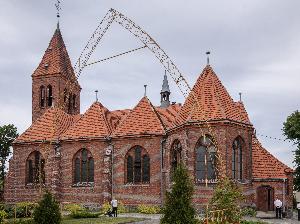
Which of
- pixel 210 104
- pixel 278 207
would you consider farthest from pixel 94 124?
pixel 278 207

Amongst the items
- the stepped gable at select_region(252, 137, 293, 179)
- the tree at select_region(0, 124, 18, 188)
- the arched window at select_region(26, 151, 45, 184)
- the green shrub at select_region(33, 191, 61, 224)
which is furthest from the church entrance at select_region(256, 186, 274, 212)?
the tree at select_region(0, 124, 18, 188)

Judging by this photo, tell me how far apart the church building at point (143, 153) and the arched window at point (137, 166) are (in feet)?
0.28

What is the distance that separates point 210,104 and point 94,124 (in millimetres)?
12409

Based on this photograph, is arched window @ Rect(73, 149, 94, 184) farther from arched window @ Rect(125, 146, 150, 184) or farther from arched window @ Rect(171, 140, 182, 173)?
arched window @ Rect(171, 140, 182, 173)

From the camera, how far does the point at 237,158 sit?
35.9 metres

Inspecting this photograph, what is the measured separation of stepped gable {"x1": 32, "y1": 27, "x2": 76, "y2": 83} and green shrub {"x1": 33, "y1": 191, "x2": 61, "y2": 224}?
97.7ft

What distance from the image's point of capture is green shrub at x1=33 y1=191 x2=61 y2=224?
75.7 ft

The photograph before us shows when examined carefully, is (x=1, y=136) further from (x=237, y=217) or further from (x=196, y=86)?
(x=237, y=217)

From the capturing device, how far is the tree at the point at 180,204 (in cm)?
2081

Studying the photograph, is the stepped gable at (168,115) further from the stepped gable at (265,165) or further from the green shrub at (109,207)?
the green shrub at (109,207)

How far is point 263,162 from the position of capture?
38.3m

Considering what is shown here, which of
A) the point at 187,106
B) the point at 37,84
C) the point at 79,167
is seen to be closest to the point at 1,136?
the point at 37,84

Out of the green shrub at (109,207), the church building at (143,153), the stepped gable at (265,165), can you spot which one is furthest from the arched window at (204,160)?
the green shrub at (109,207)

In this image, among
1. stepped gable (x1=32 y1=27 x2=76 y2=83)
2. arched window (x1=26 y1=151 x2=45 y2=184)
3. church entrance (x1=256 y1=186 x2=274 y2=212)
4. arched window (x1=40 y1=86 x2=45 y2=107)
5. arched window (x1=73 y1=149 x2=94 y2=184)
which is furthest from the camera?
arched window (x1=40 y1=86 x2=45 y2=107)
